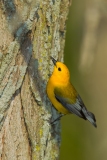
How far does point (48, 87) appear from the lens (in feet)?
13.5

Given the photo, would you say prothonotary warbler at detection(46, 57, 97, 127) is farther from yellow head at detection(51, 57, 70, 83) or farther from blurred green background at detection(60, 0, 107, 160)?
blurred green background at detection(60, 0, 107, 160)

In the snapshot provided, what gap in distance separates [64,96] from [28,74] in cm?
106

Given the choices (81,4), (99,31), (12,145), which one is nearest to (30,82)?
(12,145)

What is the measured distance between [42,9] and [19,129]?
1.12 meters

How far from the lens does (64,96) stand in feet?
15.5

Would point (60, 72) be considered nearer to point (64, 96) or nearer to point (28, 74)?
point (64, 96)

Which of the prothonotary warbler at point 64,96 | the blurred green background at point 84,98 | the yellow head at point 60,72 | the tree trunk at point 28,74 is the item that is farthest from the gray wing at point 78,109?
the blurred green background at point 84,98

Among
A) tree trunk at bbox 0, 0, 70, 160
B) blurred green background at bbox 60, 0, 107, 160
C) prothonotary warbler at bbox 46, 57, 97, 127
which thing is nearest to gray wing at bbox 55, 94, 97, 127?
prothonotary warbler at bbox 46, 57, 97, 127

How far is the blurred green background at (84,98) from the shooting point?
5488 millimetres

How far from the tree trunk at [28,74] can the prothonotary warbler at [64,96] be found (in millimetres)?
275

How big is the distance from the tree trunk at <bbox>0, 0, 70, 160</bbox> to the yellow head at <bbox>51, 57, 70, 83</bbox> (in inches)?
9.1

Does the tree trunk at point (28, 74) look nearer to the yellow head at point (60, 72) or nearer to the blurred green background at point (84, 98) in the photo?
the yellow head at point (60, 72)

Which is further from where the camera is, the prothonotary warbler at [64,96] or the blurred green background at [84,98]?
the blurred green background at [84,98]

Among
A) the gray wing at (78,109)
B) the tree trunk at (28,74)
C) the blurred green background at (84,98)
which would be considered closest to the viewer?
the tree trunk at (28,74)
